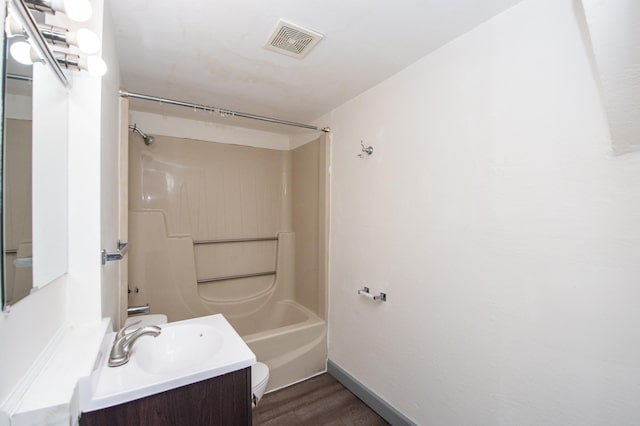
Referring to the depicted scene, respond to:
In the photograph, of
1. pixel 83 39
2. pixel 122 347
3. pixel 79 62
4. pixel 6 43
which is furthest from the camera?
pixel 122 347

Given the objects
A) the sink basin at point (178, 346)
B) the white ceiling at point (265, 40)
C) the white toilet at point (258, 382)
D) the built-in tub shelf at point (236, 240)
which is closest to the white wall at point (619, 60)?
the white ceiling at point (265, 40)

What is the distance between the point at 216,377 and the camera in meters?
0.99

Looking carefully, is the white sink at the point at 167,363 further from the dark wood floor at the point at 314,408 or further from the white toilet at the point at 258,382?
the dark wood floor at the point at 314,408

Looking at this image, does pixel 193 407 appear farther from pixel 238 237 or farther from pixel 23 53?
pixel 238 237

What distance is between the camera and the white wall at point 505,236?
95 cm

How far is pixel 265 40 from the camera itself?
4.69 ft

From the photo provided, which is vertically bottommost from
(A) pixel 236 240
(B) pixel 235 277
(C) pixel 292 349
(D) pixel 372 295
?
(C) pixel 292 349

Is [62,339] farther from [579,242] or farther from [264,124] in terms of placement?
[264,124]

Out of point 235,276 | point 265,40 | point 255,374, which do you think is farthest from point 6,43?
point 235,276

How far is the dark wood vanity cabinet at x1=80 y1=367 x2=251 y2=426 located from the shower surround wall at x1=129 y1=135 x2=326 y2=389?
1067mm

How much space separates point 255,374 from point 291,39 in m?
1.99

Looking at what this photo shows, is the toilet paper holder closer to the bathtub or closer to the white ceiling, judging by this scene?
the bathtub

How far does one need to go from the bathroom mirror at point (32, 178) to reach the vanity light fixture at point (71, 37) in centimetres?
8

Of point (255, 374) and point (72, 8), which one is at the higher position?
point (72, 8)
